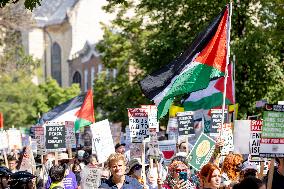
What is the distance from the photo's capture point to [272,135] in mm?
8461

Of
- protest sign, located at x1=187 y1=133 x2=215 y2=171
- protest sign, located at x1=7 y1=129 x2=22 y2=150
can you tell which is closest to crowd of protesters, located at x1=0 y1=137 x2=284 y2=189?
protest sign, located at x1=187 y1=133 x2=215 y2=171

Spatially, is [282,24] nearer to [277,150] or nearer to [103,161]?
[103,161]

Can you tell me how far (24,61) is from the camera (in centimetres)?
3994

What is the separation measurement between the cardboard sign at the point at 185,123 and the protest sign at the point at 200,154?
435cm

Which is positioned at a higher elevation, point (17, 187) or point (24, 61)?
point (24, 61)

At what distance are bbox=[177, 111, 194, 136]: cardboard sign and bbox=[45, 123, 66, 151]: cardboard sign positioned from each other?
2.35 m

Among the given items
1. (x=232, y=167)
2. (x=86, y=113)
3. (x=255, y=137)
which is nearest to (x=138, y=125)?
(x=255, y=137)

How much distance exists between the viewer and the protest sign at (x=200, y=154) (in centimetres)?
1296

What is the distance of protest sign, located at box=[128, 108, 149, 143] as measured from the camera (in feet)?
47.0

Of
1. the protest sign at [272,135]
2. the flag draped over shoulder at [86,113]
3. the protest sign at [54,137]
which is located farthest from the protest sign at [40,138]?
the protest sign at [272,135]

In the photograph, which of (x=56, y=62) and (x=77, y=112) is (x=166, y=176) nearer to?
(x=77, y=112)

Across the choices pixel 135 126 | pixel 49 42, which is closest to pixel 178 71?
pixel 135 126

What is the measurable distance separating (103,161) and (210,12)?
15776 millimetres

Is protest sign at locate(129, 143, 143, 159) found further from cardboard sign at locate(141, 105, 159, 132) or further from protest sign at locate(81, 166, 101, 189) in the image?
protest sign at locate(81, 166, 101, 189)
